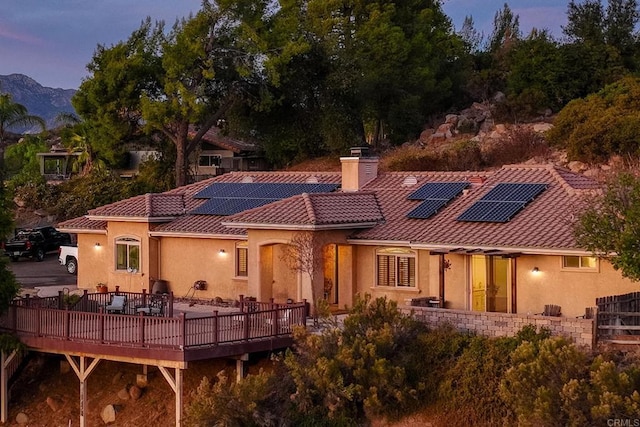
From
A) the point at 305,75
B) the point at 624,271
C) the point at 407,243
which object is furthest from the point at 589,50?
the point at 624,271

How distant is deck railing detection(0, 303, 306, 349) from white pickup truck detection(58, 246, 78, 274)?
1763 centimetres

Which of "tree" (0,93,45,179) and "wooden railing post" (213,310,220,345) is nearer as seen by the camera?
"wooden railing post" (213,310,220,345)

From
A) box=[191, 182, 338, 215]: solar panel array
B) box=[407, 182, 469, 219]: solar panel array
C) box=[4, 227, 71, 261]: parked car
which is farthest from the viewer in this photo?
box=[4, 227, 71, 261]: parked car

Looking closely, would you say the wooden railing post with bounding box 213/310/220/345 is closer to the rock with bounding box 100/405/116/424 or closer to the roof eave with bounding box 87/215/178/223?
the rock with bounding box 100/405/116/424

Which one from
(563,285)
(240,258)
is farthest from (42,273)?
(563,285)

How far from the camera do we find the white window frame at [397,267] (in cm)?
2969

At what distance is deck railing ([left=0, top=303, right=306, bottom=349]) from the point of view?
24641 millimetres

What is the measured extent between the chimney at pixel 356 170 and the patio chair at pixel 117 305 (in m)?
9.23

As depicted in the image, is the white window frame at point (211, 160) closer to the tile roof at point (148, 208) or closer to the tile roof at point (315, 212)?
the tile roof at point (148, 208)

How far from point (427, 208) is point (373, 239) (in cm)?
200

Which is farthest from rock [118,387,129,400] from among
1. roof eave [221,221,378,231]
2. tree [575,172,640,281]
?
tree [575,172,640,281]

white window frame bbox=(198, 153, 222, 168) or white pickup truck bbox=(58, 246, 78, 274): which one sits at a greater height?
white window frame bbox=(198, 153, 222, 168)

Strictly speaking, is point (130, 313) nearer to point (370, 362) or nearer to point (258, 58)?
point (370, 362)

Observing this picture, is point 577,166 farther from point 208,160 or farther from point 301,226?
point 208,160
